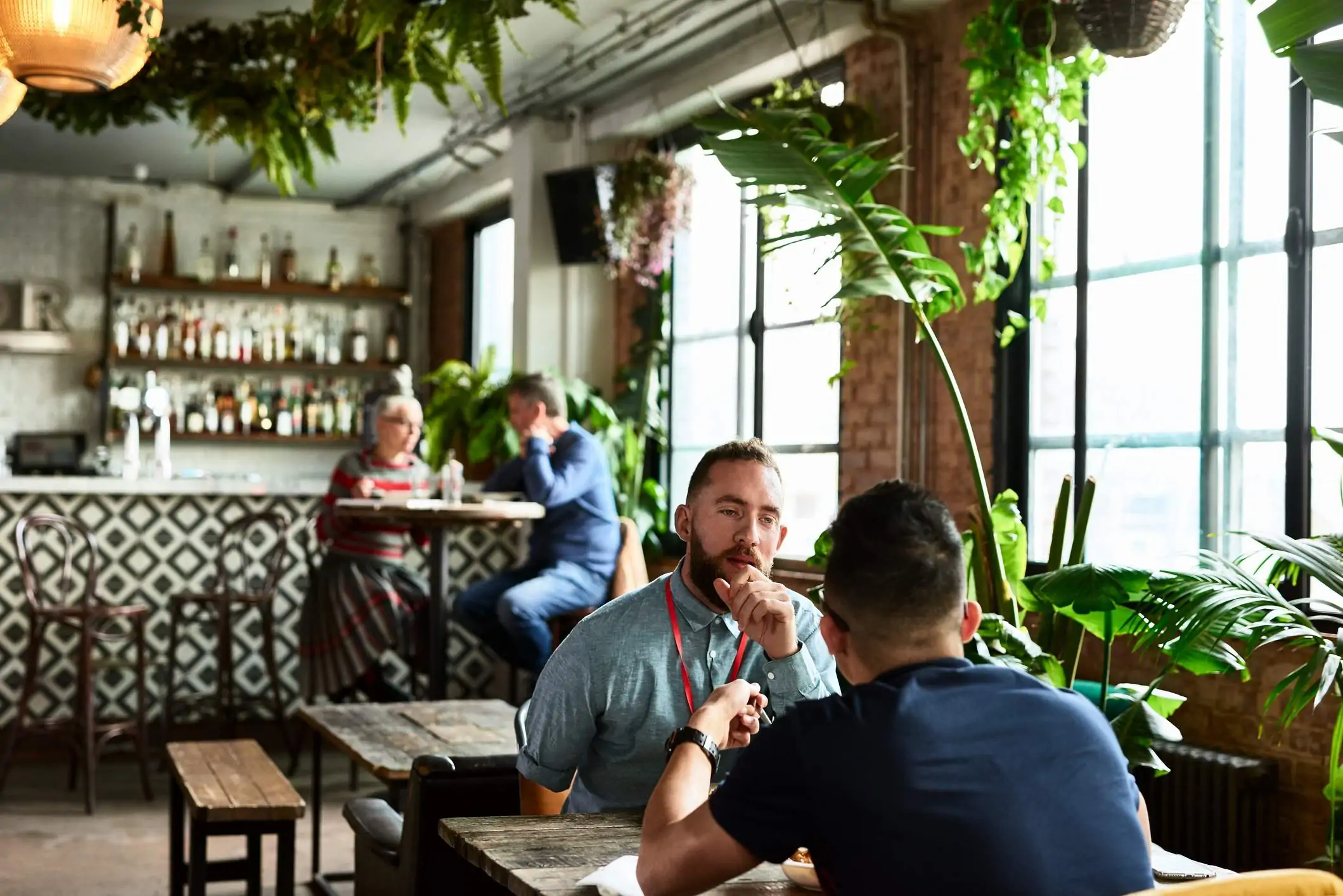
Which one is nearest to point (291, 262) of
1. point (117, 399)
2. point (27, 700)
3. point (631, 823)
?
point (117, 399)

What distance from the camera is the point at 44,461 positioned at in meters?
9.41

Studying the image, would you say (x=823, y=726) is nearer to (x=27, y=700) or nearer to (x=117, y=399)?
(x=27, y=700)

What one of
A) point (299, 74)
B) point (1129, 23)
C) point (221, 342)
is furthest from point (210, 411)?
point (1129, 23)

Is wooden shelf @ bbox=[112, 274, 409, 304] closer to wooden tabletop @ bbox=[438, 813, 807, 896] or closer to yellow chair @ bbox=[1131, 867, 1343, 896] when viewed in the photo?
wooden tabletop @ bbox=[438, 813, 807, 896]

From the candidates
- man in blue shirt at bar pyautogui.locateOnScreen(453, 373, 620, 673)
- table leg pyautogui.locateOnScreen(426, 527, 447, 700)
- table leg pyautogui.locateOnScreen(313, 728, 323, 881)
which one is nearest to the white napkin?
table leg pyautogui.locateOnScreen(313, 728, 323, 881)

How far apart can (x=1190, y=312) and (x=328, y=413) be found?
7.00m

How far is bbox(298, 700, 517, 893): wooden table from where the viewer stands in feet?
12.0

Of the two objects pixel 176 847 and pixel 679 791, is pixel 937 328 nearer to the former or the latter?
pixel 176 847

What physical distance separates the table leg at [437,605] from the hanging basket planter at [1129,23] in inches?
118

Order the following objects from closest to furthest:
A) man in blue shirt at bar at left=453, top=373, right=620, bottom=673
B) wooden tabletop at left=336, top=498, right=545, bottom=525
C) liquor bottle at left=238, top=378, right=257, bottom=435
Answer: wooden tabletop at left=336, top=498, right=545, bottom=525
man in blue shirt at bar at left=453, top=373, right=620, bottom=673
liquor bottle at left=238, top=378, right=257, bottom=435

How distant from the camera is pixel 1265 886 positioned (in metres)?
1.41

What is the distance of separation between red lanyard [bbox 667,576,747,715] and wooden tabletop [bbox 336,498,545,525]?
3.01m

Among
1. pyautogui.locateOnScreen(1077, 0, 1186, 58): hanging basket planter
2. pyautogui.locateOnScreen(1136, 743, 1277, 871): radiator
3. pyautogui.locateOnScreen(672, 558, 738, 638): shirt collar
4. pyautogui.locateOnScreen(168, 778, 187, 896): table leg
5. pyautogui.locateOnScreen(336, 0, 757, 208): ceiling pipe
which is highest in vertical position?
pyautogui.locateOnScreen(336, 0, 757, 208): ceiling pipe

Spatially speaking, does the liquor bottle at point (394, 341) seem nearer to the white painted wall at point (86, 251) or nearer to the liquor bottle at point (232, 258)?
the white painted wall at point (86, 251)
